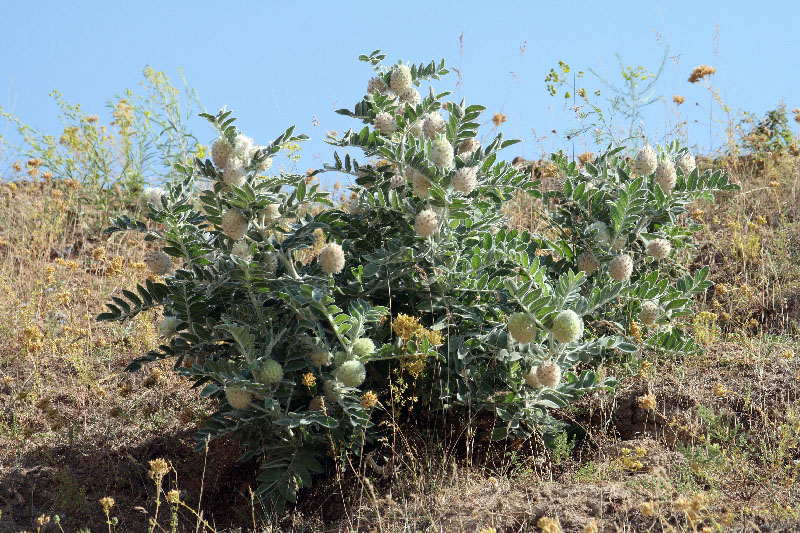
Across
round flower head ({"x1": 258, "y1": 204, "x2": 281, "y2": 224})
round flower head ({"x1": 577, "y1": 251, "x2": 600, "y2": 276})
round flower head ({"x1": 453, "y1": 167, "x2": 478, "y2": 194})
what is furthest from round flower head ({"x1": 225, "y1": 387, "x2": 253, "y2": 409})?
round flower head ({"x1": 577, "y1": 251, "x2": 600, "y2": 276})

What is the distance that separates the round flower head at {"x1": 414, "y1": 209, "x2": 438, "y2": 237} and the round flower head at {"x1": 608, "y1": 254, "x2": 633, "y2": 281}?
91 centimetres

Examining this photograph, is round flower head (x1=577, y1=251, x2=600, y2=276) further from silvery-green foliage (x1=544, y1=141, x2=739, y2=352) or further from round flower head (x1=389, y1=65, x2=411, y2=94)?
round flower head (x1=389, y1=65, x2=411, y2=94)

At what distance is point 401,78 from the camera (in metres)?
3.61

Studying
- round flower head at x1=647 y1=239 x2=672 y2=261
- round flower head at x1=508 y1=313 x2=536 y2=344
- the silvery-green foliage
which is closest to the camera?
round flower head at x1=508 y1=313 x2=536 y2=344

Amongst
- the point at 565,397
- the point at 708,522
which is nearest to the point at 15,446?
the point at 565,397

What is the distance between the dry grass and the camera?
116 inches

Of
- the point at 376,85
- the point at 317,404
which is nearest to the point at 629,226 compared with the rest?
the point at 376,85

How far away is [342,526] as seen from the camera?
10.5 feet

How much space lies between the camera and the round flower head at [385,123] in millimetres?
3432

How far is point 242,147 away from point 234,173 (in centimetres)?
13

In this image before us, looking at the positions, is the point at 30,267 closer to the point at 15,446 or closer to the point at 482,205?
the point at 15,446

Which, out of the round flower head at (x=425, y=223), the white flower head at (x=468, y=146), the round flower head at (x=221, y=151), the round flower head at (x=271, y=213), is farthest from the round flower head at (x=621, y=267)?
the round flower head at (x=221, y=151)

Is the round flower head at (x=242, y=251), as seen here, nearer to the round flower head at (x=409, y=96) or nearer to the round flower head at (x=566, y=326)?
the round flower head at (x=409, y=96)

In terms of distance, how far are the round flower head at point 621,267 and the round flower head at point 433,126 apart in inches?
38.3
